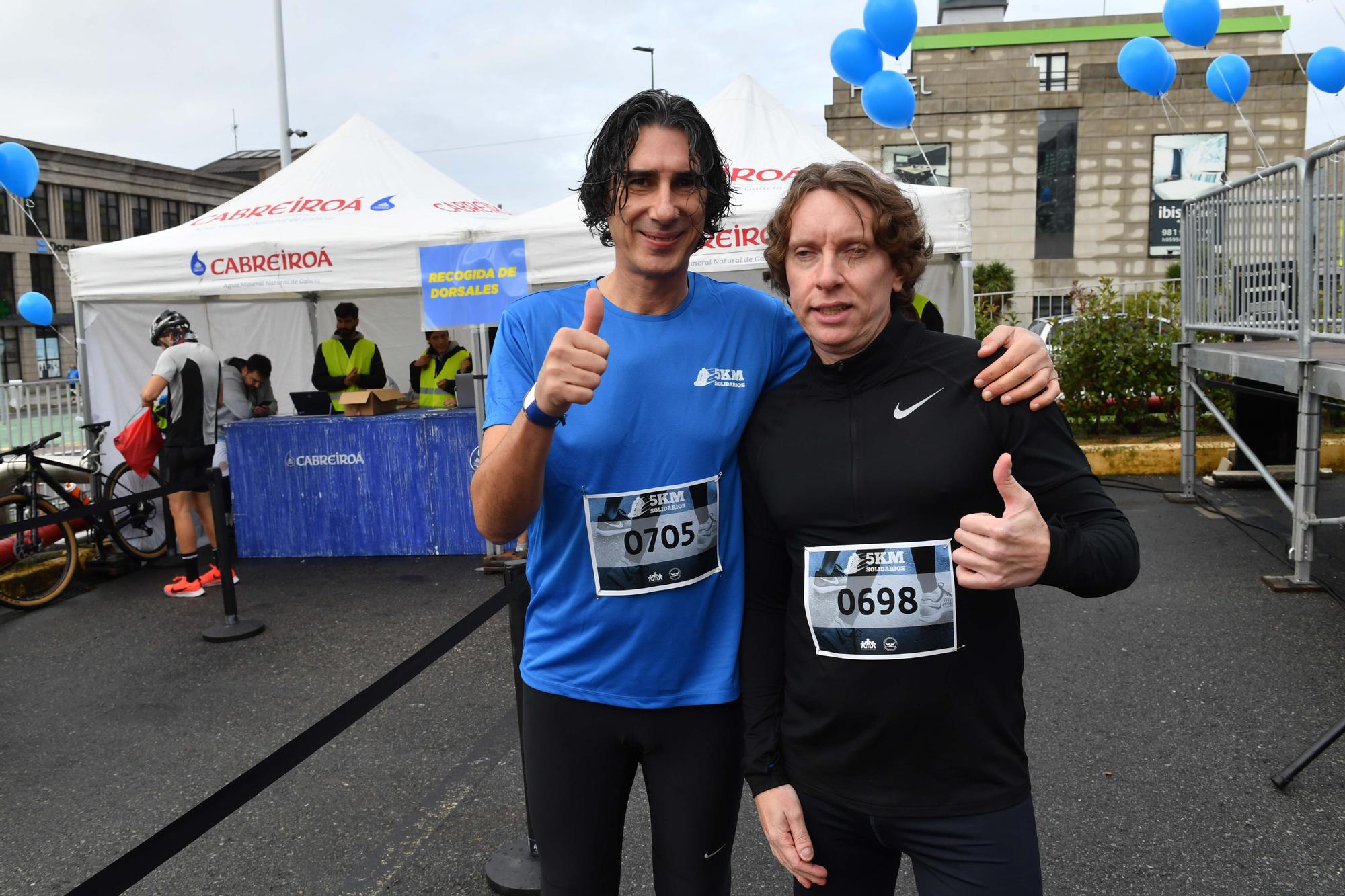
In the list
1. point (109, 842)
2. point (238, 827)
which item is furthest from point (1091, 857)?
point (109, 842)

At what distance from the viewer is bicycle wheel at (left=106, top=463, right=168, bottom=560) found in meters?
7.39

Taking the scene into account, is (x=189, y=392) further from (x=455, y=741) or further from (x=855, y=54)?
(x=855, y=54)

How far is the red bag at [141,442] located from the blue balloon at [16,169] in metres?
4.67

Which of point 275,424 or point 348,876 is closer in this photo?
point 348,876

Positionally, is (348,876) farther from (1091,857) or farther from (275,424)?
(275,424)

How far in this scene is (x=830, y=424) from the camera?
1569 mm

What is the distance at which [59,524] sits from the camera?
7004 mm

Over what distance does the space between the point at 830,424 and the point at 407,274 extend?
6233mm

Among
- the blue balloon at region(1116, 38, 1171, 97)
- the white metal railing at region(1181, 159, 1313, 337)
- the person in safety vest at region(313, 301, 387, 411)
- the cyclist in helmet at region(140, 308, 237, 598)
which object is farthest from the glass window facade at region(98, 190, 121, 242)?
Result: the white metal railing at region(1181, 159, 1313, 337)

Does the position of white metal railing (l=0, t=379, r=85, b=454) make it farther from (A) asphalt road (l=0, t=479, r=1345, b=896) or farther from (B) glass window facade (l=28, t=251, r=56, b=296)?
(B) glass window facade (l=28, t=251, r=56, b=296)

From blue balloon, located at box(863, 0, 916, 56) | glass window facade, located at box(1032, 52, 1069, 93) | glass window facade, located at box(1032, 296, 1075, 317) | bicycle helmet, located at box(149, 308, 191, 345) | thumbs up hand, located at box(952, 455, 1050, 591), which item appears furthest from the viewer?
glass window facade, located at box(1032, 52, 1069, 93)

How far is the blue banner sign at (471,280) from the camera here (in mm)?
6930

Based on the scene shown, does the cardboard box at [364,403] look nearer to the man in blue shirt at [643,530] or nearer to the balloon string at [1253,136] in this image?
the man in blue shirt at [643,530]

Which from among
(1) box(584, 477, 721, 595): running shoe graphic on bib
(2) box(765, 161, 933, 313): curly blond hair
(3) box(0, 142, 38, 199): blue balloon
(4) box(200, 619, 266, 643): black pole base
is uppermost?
(3) box(0, 142, 38, 199): blue balloon
